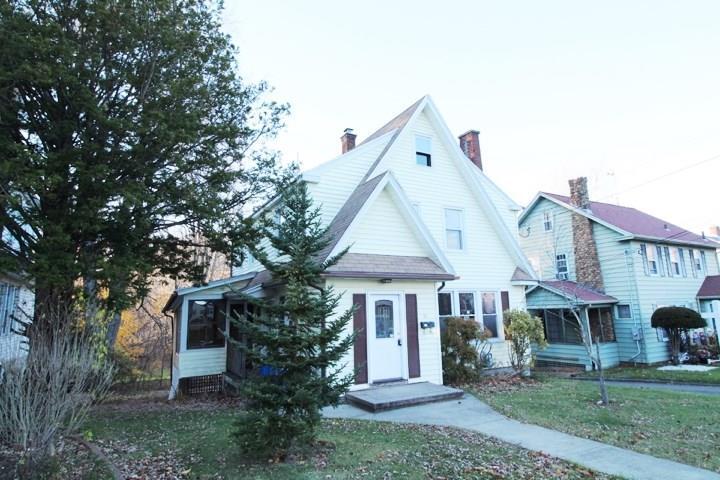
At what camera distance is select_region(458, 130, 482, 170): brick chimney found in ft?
59.7

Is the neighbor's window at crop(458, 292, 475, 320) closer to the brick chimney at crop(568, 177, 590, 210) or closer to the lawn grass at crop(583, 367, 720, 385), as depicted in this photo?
the lawn grass at crop(583, 367, 720, 385)

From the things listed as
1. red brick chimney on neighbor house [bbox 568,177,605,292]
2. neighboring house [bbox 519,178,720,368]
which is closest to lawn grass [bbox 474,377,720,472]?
neighboring house [bbox 519,178,720,368]

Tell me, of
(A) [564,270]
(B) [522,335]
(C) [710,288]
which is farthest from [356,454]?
(C) [710,288]

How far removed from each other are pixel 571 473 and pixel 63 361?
729 cm

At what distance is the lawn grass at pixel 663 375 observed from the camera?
14339 millimetres

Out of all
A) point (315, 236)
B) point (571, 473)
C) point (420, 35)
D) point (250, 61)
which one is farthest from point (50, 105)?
point (420, 35)

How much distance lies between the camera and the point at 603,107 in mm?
17422

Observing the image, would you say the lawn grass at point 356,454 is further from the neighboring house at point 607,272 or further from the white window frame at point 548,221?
the white window frame at point 548,221

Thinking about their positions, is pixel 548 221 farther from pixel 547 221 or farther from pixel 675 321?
pixel 675 321

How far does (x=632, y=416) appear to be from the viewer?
8.66m

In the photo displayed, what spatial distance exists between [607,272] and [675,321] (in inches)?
138

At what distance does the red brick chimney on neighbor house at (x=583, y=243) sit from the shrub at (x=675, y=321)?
104 inches

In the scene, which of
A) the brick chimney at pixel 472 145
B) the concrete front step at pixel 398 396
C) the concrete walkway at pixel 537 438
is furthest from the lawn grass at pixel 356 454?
the brick chimney at pixel 472 145

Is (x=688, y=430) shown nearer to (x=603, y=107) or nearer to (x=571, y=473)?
(x=571, y=473)
